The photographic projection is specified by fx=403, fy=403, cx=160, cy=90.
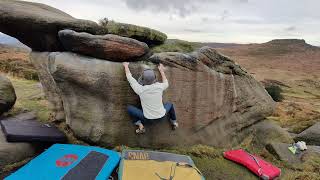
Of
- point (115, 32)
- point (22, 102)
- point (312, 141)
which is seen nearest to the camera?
point (115, 32)

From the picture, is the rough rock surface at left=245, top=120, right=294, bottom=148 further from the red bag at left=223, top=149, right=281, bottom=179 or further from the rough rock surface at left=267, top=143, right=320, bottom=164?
the red bag at left=223, top=149, right=281, bottom=179

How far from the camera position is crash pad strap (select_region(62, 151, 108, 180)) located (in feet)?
34.6

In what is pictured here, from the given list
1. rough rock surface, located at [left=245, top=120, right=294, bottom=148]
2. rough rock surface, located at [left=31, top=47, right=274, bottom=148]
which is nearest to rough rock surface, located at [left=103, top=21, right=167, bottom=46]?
rough rock surface, located at [left=31, top=47, right=274, bottom=148]

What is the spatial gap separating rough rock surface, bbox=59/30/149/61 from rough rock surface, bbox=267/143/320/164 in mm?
6485

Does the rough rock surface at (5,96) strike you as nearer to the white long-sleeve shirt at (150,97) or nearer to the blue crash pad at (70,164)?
the blue crash pad at (70,164)

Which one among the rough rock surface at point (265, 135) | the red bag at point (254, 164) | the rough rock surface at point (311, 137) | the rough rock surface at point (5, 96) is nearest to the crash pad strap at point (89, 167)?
the red bag at point (254, 164)

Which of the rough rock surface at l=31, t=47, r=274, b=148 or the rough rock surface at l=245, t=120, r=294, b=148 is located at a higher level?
the rough rock surface at l=31, t=47, r=274, b=148

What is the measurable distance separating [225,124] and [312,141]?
5.54 m

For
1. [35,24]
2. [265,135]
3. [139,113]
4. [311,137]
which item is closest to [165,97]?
[139,113]

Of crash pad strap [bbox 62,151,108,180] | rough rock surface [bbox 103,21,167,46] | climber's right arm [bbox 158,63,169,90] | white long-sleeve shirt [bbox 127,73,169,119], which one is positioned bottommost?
crash pad strap [bbox 62,151,108,180]

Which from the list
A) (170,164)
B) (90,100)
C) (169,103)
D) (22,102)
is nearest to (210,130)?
(169,103)

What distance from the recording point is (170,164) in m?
11.8

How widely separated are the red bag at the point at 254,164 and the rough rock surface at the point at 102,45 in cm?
490

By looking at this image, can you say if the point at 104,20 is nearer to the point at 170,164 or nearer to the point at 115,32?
the point at 115,32
